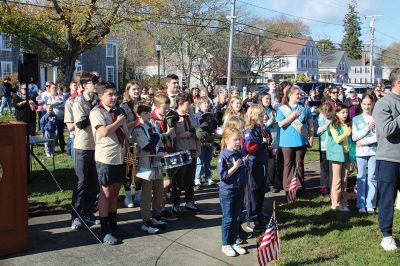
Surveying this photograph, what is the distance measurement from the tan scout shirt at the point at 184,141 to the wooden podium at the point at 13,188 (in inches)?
89.2

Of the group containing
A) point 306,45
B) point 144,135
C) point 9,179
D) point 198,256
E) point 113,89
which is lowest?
point 198,256

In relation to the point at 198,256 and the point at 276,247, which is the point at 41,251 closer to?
the point at 198,256

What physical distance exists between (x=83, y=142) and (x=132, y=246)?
4.83 feet

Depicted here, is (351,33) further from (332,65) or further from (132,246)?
(132,246)

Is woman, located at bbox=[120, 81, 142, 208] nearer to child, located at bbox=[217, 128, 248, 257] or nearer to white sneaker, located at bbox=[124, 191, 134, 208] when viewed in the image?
white sneaker, located at bbox=[124, 191, 134, 208]

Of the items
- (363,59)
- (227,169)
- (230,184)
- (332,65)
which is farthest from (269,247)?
(363,59)

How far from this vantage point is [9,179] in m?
4.89

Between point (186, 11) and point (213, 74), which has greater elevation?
point (186, 11)

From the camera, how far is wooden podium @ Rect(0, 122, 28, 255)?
4.86 meters

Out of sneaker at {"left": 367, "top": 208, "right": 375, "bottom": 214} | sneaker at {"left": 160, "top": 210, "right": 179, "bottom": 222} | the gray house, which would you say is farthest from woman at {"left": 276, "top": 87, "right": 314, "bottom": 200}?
the gray house

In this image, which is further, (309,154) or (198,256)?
(309,154)

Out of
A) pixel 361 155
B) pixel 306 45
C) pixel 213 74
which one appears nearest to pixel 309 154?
pixel 361 155

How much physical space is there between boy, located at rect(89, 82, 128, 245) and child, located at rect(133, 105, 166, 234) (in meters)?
0.35

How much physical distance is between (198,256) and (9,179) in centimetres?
224
